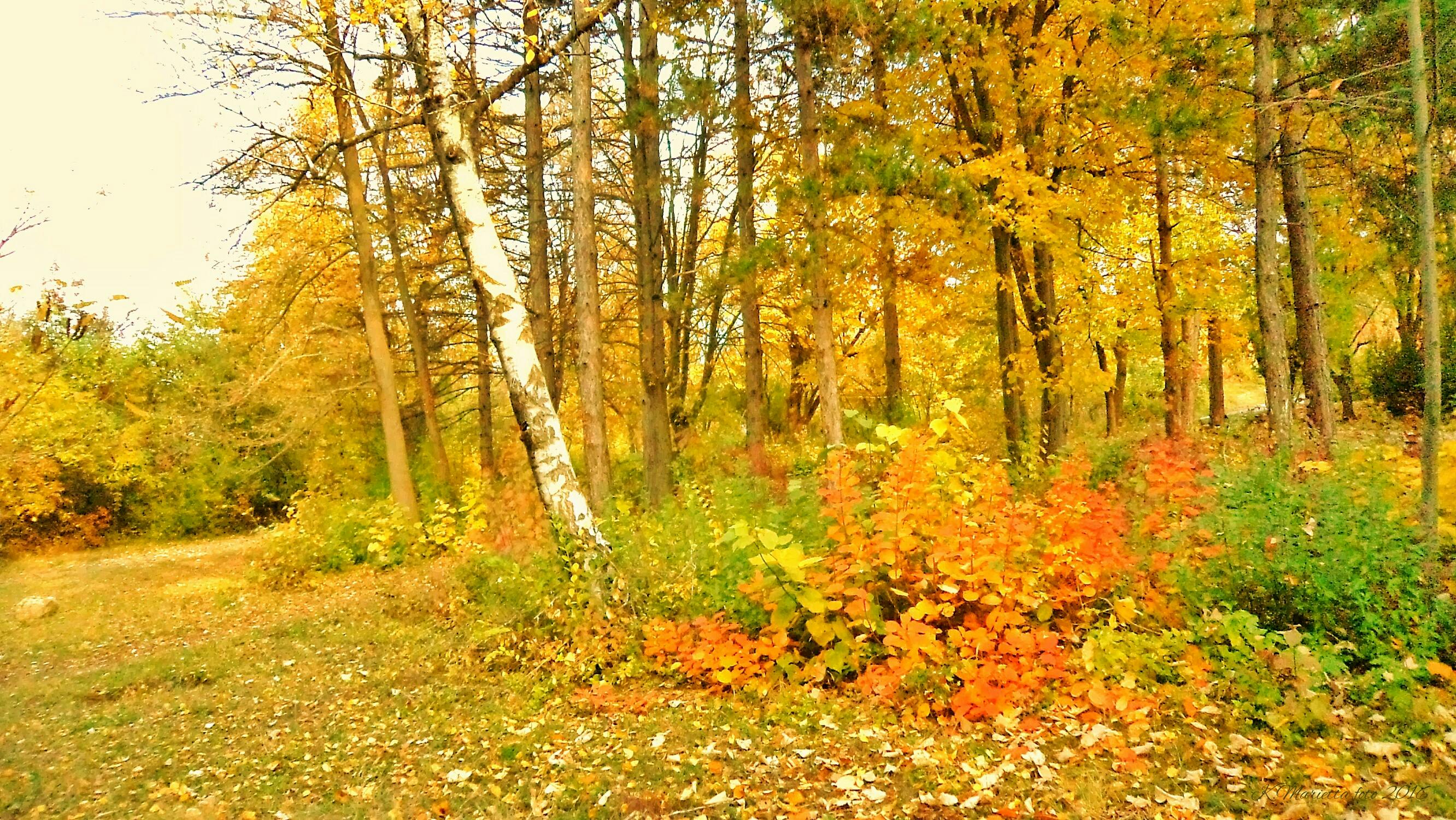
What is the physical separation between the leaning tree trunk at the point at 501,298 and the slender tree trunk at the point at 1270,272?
704 cm

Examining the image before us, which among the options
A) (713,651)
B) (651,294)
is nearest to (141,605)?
(651,294)

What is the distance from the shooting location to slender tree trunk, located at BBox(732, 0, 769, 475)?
10055 millimetres

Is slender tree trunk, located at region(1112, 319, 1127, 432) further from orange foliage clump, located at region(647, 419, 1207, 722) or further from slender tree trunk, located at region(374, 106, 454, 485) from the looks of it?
slender tree trunk, located at region(374, 106, 454, 485)

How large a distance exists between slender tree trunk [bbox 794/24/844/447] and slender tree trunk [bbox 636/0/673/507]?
2414 millimetres

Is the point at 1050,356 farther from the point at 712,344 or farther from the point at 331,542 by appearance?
the point at 331,542

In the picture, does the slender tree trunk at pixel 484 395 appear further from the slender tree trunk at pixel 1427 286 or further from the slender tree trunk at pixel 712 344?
the slender tree trunk at pixel 1427 286

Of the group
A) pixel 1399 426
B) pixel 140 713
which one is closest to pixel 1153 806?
pixel 140 713

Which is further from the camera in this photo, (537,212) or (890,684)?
(537,212)

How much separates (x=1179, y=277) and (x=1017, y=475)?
5.84m

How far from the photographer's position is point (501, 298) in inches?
249

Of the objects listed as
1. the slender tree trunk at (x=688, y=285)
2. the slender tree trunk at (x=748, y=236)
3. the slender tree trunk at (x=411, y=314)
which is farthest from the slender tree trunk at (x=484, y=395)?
the slender tree trunk at (x=748, y=236)

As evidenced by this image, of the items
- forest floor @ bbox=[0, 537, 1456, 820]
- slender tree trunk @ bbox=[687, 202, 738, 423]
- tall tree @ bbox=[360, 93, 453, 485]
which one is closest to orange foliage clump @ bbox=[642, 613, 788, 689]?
forest floor @ bbox=[0, 537, 1456, 820]

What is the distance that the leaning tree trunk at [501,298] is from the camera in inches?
246

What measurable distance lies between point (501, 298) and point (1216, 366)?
59.1 feet
